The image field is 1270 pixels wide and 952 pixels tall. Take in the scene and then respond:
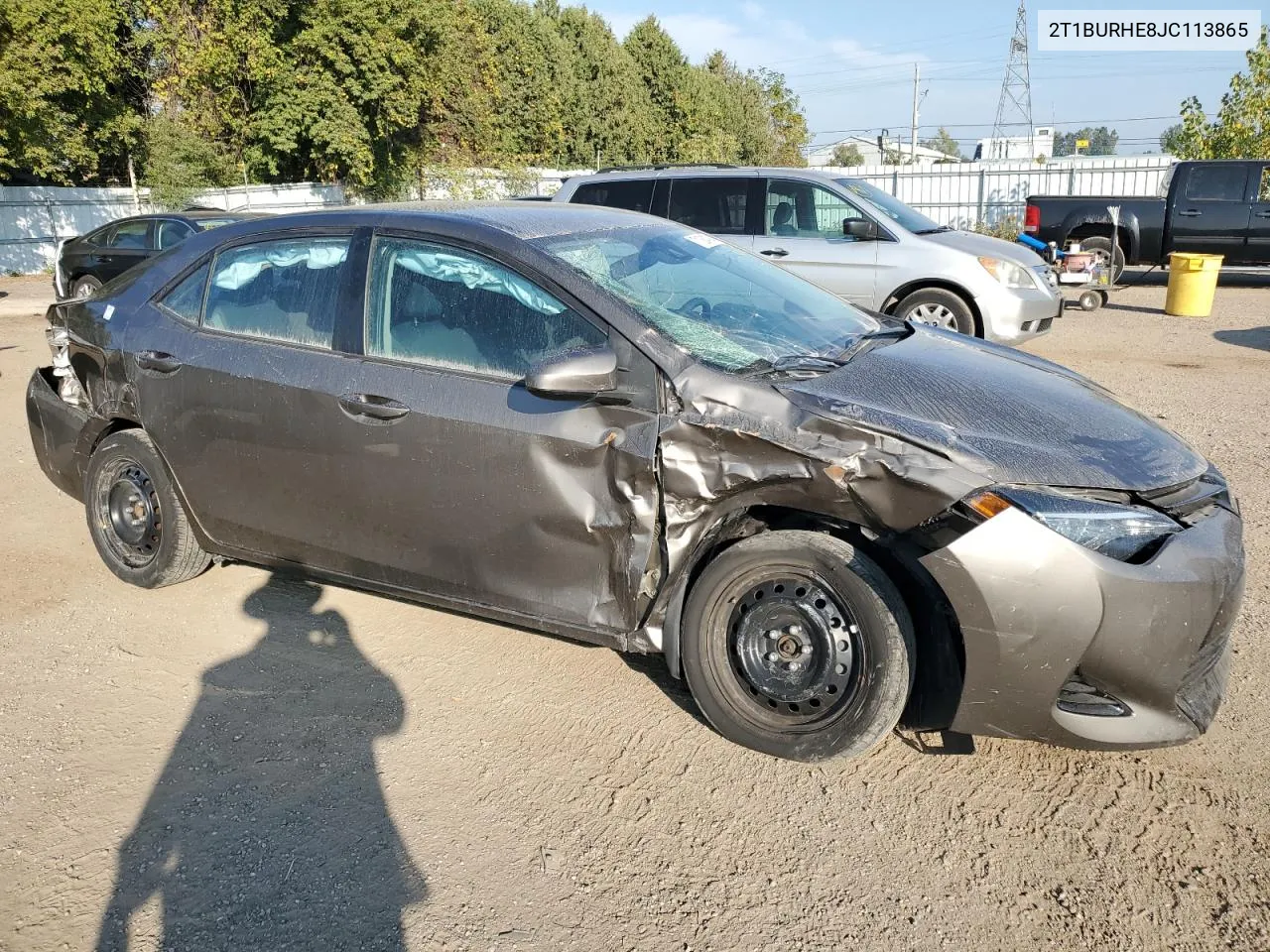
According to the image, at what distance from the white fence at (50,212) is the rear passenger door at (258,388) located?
21.4 m

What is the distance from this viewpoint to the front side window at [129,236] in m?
15.3

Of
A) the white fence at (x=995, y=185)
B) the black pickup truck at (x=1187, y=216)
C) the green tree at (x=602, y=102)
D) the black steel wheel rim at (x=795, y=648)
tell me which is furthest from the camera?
the green tree at (x=602, y=102)

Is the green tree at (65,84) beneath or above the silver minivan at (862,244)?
above

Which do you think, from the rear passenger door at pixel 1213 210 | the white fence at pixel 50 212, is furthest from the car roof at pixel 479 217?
the white fence at pixel 50 212

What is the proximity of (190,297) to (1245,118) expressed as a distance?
2769cm

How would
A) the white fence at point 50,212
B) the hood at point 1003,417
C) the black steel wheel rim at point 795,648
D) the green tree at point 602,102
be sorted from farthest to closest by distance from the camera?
1. the green tree at point 602,102
2. the white fence at point 50,212
3. the black steel wheel rim at point 795,648
4. the hood at point 1003,417

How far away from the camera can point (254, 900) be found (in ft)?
8.63

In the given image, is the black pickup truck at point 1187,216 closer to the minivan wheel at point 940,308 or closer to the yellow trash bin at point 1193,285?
the yellow trash bin at point 1193,285

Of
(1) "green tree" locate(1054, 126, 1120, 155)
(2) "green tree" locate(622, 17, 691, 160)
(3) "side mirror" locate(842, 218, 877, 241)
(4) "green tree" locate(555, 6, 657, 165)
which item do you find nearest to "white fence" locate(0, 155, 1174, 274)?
(3) "side mirror" locate(842, 218, 877, 241)

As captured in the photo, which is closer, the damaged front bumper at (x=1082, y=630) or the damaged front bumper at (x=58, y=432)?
the damaged front bumper at (x=1082, y=630)

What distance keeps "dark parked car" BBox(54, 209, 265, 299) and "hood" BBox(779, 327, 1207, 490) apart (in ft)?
43.1

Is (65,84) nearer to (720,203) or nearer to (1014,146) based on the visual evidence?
(720,203)

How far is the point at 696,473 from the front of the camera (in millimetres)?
3102

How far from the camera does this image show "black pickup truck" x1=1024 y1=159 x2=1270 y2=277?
15719 mm
